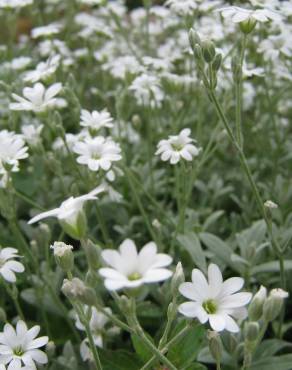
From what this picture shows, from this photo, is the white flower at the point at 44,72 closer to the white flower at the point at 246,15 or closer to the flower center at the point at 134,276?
the white flower at the point at 246,15

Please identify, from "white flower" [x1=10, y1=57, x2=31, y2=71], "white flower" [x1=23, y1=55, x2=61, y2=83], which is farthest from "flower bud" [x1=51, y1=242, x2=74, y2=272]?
"white flower" [x1=10, y1=57, x2=31, y2=71]

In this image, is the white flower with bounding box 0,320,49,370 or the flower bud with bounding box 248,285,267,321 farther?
the white flower with bounding box 0,320,49,370

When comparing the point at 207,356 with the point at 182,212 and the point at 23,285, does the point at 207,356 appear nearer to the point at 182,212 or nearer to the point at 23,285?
the point at 182,212

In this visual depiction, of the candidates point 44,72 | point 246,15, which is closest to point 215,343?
point 246,15

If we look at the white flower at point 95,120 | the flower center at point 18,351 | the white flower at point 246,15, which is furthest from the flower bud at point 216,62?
the flower center at point 18,351

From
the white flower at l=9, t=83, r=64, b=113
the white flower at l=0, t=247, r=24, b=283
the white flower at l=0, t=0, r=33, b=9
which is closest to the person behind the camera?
the white flower at l=0, t=247, r=24, b=283

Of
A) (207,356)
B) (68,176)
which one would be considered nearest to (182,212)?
(207,356)

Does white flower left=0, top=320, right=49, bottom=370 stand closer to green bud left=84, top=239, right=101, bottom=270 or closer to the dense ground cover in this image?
the dense ground cover
